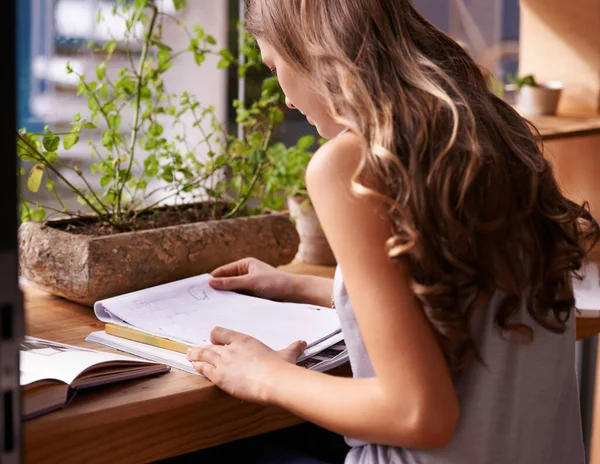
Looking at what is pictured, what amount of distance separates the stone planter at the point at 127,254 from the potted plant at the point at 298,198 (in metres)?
0.18

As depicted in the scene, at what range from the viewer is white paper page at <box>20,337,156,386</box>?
90 centimetres

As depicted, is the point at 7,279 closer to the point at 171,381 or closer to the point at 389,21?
the point at 171,381

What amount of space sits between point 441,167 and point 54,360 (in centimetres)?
50

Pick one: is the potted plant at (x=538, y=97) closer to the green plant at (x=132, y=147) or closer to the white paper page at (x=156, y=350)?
the green plant at (x=132, y=147)

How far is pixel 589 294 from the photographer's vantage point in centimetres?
142

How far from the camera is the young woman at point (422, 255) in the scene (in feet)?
2.78

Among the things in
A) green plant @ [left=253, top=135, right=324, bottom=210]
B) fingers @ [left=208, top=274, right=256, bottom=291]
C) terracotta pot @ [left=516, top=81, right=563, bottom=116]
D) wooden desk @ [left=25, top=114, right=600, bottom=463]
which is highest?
terracotta pot @ [left=516, top=81, right=563, bottom=116]

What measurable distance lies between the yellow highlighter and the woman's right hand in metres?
0.21

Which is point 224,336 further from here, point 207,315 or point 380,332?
point 380,332

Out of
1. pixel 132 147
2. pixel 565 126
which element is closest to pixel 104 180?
pixel 132 147

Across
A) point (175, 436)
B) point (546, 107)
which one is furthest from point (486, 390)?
point (546, 107)

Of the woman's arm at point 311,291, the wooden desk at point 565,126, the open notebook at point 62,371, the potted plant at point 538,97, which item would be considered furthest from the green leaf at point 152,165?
the potted plant at point 538,97

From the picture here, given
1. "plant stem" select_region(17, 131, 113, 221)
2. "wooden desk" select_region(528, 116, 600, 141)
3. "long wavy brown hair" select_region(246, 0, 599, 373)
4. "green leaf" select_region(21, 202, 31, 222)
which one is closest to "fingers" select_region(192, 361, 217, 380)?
"long wavy brown hair" select_region(246, 0, 599, 373)

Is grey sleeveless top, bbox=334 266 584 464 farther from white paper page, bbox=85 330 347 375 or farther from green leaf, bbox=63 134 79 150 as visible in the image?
green leaf, bbox=63 134 79 150
